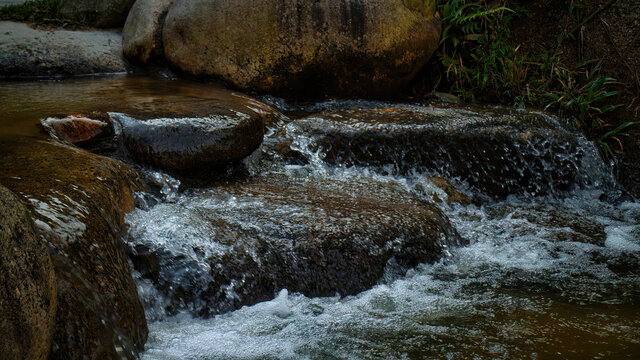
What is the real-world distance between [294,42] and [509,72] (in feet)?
7.95

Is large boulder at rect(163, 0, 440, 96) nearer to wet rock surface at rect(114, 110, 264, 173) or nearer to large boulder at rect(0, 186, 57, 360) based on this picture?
wet rock surface at rect(114, 110, 264, 173)

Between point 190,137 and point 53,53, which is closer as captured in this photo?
point 190,137

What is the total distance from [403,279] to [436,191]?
4.78 ft

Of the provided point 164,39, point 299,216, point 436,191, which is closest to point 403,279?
point 299,216

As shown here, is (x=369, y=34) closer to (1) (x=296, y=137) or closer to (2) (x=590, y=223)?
(1) (x=296, y=137)

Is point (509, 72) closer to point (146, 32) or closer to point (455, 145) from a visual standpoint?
point (455, 145)

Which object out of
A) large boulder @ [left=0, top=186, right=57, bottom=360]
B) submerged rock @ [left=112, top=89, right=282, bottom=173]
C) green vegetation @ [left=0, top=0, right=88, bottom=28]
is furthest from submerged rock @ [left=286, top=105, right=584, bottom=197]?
green vegetation @ [left=0, top=0, right=88, bottom=28]

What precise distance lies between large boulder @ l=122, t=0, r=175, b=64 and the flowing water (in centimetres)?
185

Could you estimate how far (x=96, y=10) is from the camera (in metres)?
7.25

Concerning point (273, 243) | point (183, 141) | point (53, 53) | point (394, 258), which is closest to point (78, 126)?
point (183, 141)

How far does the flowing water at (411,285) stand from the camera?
2.39 metres

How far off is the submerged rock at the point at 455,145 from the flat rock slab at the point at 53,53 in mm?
2949

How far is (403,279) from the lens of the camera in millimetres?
3170

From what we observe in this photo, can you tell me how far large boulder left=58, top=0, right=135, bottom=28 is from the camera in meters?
7.23
